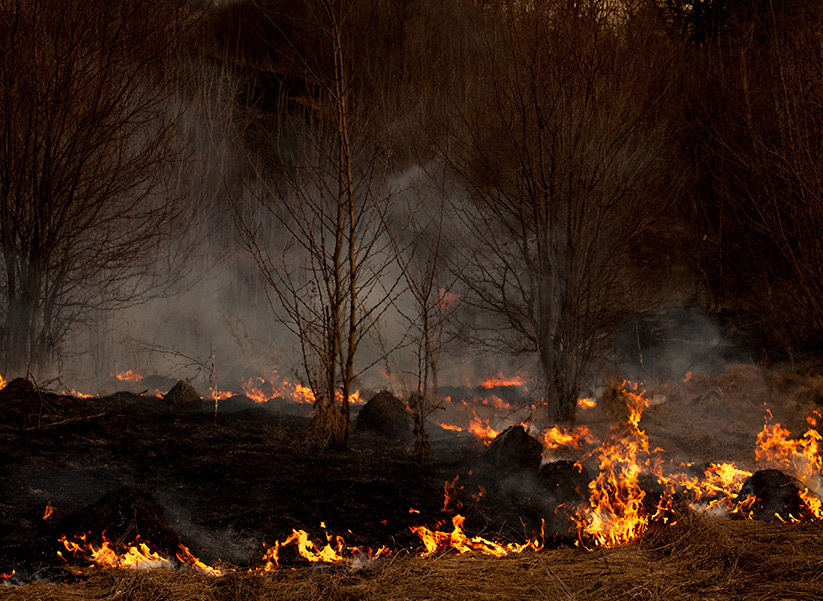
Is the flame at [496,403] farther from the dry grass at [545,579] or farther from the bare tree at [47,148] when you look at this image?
the bare tree at [47,148]

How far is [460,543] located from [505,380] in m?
8.06

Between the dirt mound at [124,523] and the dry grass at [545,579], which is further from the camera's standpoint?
the dirt mound at [124,523]

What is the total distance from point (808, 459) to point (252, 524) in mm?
5455

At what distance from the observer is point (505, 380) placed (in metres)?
12.7

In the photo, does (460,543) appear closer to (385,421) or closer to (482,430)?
(385,421)

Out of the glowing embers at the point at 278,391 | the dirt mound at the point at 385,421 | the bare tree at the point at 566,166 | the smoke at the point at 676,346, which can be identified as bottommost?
the dirt mound at the point at 385,421

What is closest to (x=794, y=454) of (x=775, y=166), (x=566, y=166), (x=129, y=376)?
(x=775, y=166)

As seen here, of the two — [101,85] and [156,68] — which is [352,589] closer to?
[101,85]

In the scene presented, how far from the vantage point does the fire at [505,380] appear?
480 inches

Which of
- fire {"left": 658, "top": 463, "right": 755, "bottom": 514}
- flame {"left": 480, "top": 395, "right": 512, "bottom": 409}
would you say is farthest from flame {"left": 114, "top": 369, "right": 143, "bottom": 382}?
fire {"left": 658, "top": 463, "right": 755, "bottom": 514}

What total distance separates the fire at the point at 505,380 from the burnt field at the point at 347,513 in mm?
3961

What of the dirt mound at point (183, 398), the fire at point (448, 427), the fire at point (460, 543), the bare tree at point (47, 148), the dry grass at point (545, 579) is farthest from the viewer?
the fire at point (448, 427)

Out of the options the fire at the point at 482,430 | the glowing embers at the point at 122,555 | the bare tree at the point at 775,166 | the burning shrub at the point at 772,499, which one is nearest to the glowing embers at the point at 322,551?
the glowing embers at the point at 122,555

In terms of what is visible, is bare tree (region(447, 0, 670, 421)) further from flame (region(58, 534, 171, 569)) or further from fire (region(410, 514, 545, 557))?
flame (region(58, 534, 171, 569))
